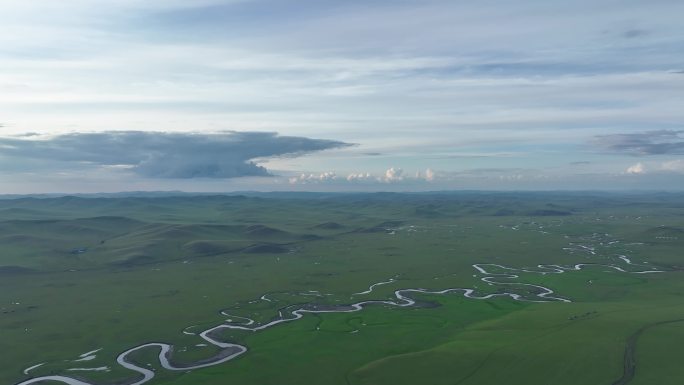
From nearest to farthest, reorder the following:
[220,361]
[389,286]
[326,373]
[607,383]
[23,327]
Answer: [607,383] → [326,373] → [220,361] → [23,327] → [389,286]

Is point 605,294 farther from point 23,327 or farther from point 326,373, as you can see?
point 23,327

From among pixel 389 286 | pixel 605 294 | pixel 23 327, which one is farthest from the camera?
pixel 389 286

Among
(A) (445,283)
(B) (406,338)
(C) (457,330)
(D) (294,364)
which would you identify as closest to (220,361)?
(D) (294,364)

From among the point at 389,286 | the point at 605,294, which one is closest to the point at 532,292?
the point at 605,294

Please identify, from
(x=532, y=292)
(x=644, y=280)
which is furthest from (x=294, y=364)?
(x=644, y=280)

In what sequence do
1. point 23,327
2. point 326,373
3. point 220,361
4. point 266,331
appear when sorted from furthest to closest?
point 23,327
point 266,331
point 220,361
point 326,373

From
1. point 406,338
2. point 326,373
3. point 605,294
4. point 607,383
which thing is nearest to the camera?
point 607,383

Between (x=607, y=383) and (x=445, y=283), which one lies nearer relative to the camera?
(x=607, y=383)

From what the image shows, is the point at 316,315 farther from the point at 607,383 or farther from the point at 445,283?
the point at 607,383

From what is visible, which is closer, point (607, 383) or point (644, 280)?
point (607, 383)
